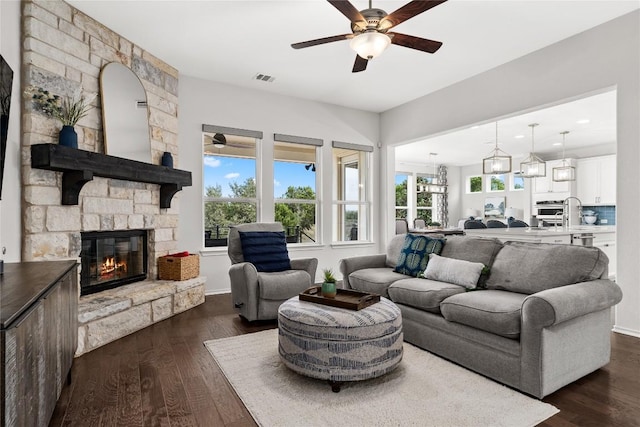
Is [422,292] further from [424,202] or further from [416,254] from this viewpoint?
[424,202]

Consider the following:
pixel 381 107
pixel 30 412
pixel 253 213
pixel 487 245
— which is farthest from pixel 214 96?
pixel 30 412

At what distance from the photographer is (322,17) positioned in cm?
340

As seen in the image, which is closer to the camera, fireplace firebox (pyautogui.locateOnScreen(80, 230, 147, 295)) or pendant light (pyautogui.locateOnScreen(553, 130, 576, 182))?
fireplace firebox (pyautogui.locateOnScreen(80, 230, 147, 295))

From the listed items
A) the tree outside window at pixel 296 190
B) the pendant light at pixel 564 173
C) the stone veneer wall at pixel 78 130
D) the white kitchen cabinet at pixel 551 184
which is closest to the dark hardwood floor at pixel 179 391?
the stone veneer wall at pixel 78 130

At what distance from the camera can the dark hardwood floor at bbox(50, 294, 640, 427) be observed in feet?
6.49

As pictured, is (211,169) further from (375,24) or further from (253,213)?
(375,24)

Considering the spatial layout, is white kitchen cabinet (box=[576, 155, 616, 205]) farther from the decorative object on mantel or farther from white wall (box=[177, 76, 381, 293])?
the decorative object on mantel

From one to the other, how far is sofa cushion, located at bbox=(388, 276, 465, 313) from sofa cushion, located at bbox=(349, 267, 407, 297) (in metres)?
0.16

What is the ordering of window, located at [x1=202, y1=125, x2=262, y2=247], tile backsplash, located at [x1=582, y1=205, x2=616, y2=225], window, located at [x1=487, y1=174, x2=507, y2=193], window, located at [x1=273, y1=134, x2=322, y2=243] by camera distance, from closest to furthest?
window, located at [x1=202, y1=125, x2=262, y2=247]
window, located at [x1=273, y1=134, x2=322, y2=243]
tile backsplash, located at [x1=582, y1=205, x2=616, y2=225]
window, located at [x1=487, y1=174, x2=507, y2=193]

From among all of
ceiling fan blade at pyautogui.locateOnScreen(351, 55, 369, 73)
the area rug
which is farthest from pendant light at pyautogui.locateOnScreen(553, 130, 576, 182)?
the area rug

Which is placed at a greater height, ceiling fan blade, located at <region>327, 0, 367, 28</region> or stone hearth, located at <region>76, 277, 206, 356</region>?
ceiling fan blade, located at <region>327, 0, 367, 28</region>

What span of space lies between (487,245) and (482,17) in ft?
6.91

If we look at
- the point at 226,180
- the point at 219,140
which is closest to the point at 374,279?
the point at 226,180

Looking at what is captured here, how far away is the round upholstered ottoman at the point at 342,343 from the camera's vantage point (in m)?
2.22
